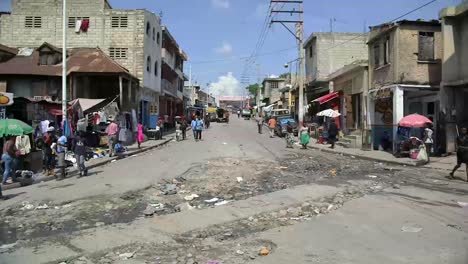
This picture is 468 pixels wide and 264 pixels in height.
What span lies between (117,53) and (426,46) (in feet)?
77.6

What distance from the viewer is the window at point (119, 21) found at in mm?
38219

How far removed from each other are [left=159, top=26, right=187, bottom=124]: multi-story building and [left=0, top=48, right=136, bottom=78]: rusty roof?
51.6 ft

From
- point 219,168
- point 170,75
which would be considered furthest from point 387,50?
point 170,75

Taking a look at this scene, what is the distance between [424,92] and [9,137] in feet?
66.5

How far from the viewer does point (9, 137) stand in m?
15.5

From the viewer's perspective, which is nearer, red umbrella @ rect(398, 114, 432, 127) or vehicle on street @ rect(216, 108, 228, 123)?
red umbrella @ rect(398, 114, 432, 127)

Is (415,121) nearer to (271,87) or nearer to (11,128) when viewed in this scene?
(11,128)

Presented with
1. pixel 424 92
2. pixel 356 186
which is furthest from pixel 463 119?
pixel 356 186

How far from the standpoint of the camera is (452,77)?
21516 mm

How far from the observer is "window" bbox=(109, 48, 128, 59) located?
3816 centimetres

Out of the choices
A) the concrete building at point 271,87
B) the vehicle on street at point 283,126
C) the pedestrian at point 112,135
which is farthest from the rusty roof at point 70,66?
the concrete building at point 271,87

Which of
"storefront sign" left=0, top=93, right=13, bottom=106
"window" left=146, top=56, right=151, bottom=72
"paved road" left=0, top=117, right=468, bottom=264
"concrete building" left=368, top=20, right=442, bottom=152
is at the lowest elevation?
"paved road" left=0, top=117, right=468, bottom=264

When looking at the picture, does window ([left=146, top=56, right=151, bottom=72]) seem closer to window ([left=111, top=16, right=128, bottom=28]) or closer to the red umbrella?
window ([left=111, top=16, right=128, bottom=28])

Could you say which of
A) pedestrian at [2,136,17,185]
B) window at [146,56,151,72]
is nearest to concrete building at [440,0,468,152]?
pedestrian at [2,136,17,185]
